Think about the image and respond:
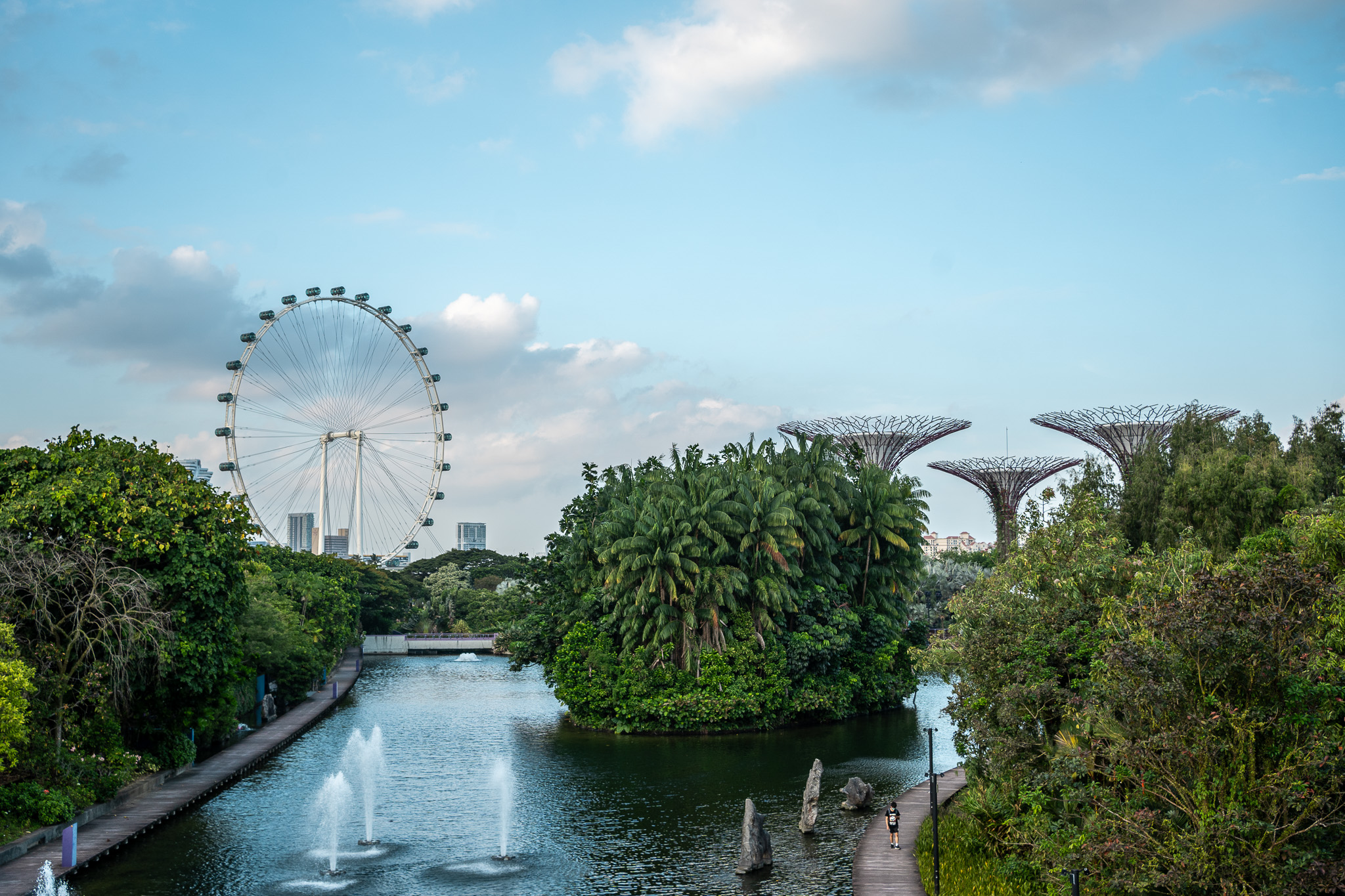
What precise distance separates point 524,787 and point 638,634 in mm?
11093

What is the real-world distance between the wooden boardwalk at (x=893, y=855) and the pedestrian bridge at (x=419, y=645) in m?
63.2

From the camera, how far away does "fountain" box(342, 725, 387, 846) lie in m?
25.8

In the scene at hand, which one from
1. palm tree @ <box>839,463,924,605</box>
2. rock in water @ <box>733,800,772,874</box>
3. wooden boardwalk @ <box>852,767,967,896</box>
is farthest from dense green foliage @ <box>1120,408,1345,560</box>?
rock in water @ <box>733,800,772,874</box>

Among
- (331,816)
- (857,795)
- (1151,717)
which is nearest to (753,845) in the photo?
(857,795)

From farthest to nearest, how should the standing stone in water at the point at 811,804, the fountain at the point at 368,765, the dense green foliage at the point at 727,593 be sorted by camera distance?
the dense green foliage at the point at 727,593 < the fountain at the point at 368,765 < the standing stone in water at the point at 811,804

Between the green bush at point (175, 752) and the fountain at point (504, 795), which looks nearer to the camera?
the fountain at point (504, 795)

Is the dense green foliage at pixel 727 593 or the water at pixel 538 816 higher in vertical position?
the dense green foliage at pixel 727 593

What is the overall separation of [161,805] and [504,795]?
8586mm

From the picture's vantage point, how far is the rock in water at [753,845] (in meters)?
21.5

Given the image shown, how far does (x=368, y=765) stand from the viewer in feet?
103

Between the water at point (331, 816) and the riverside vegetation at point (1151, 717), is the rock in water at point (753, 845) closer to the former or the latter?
the riverside vegetation at point (1151, 717)

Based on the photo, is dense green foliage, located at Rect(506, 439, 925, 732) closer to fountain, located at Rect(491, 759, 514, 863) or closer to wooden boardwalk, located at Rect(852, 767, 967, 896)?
fountain, located at Rect(491, 759, 514, 863)

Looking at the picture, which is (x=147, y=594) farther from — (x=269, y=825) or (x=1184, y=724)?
(x=1184, y=724)

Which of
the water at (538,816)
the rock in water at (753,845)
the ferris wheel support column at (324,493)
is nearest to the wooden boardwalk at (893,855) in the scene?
the water at (538,816)
